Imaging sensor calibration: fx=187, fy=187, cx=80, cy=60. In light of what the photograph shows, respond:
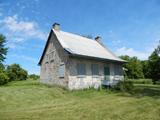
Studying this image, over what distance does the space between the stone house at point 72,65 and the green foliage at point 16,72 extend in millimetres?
30000

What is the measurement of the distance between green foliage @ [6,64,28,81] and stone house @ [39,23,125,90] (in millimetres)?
30000

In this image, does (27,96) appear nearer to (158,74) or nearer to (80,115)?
(80,115)

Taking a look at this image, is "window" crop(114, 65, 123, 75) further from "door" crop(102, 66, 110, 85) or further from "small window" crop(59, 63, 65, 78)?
"small window" crop(59, 63, 65, 78)

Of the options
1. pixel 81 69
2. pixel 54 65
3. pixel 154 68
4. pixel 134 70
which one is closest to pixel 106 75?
pixel 81 69

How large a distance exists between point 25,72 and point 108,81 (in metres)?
38.6

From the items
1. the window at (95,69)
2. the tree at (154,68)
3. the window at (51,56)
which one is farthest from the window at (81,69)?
the tree at (154,68)

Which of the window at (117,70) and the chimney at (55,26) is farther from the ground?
the chimney at (55,26)

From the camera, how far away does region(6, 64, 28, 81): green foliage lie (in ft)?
164

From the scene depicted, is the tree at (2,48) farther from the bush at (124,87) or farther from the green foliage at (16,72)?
the bush at (124,87)

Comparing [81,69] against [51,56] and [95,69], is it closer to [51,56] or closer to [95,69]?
[95,69]

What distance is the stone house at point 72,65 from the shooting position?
17.7 meters

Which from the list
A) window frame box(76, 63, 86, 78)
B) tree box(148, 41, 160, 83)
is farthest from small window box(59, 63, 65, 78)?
tree box(148, 41, 160, 83)

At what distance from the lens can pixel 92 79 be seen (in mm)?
19109

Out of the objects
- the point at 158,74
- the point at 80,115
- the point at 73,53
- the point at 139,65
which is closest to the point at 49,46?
the point at 73,53
